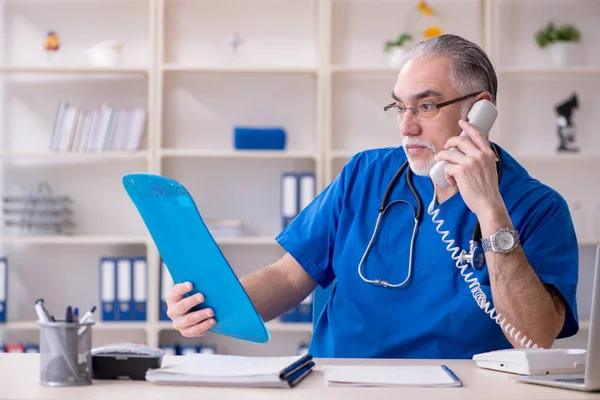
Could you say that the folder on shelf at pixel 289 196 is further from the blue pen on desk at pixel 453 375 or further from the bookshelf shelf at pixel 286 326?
the blue pen on desk at pixel 453 375

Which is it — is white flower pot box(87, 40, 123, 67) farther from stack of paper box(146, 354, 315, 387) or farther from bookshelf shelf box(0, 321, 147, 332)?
stack of paper box(146, 354, 315, 387)

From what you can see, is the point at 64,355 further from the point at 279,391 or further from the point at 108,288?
the point at 108,288

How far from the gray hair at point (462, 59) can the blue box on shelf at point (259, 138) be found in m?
1.88

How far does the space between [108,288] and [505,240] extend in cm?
241

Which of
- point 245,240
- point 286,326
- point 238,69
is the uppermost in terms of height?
point 238,69

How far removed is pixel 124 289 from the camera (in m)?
3.74

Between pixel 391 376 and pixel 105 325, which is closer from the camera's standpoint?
pixel 391 376

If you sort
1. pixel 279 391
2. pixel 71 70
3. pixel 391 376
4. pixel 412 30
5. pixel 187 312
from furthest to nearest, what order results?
pixel 412 30
pixel 71 70
pixel 187 312
pixel 391 376
pixel 279 391

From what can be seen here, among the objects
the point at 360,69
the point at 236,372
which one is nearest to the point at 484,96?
the point at 236,372

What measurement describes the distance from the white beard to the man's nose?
0.5 inches

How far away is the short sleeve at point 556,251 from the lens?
1.79 meters

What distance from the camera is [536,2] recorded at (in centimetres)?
404

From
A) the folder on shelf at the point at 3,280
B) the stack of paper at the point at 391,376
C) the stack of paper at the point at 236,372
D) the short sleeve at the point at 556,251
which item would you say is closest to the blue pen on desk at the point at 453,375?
the stack of paper at the point at 391,376

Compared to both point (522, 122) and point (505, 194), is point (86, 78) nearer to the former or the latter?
point (522, 122)
